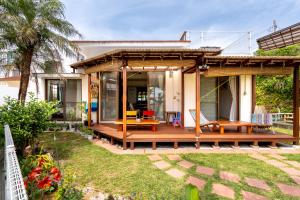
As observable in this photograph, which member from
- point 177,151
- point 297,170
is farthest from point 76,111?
point 297,170

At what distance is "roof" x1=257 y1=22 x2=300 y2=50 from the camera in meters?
17.0

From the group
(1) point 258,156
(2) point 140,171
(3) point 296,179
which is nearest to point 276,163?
(1) point 258,156

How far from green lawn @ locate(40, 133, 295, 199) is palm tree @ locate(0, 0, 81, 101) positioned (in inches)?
180

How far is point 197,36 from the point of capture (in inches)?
445

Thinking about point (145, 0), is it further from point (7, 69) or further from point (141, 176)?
point (141, 176)

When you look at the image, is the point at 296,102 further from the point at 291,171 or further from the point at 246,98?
the point at 291,171

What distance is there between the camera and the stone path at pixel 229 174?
154 inches

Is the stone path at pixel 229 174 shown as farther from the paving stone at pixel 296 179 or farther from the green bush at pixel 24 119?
the green bush at pixel 24 119

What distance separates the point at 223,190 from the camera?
396cm

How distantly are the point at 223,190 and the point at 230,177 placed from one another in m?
0.73

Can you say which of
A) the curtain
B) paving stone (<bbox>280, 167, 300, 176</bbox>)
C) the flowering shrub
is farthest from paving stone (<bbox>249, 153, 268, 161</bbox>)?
the flowering shrub

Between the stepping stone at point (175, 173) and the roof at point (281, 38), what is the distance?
18778 mm

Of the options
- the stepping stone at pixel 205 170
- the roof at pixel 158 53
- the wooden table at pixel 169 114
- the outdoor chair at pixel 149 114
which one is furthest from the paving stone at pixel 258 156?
the outdoor chair at pixel 149 114

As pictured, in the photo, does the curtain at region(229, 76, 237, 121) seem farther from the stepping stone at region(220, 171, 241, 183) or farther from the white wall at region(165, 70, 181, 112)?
the stepping stone at region(220, 171, 241, 183)
